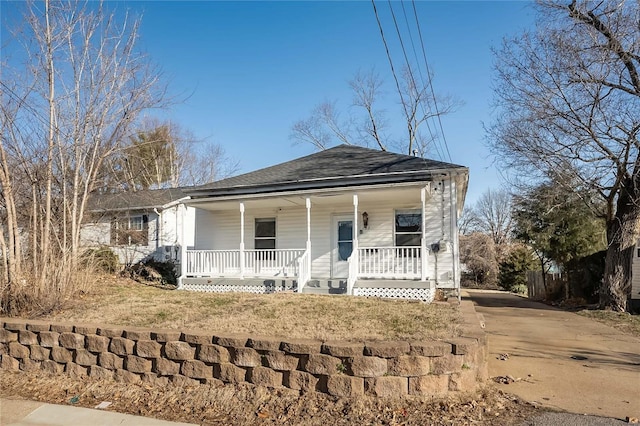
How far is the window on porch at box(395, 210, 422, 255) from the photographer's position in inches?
494

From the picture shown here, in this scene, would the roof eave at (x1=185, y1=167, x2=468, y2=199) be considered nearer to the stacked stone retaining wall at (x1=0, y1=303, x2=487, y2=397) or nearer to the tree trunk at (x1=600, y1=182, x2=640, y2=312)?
the tree trunk at (x1=600, y1=182, x2=640, y2=312)

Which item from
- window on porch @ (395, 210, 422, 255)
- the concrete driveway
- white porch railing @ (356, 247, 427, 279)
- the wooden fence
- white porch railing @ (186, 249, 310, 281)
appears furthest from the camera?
the wooden fence

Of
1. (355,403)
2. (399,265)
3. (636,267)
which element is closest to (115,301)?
(355,403)

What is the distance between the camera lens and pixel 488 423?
3.88 meters

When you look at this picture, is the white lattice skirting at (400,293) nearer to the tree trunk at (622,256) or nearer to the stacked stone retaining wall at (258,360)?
the stacked stone retaining wall at (258,360)

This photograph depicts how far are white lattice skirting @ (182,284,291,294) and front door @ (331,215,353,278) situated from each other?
71.8 inches

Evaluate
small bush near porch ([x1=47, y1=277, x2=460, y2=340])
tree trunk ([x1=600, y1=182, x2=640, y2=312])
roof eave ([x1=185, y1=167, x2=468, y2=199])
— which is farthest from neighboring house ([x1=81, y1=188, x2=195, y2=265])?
tree trunk ([x1=600, y1=182, x2=640, y2=312])

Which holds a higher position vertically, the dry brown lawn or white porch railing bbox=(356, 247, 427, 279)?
white porch railing bbox=(356, 247, 427, 279)

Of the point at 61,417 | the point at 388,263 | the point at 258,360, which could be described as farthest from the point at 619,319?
the point at 61,417

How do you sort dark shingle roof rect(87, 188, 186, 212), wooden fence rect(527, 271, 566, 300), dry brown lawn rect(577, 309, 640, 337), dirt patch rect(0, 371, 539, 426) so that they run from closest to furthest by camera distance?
dirt patch rect(0, 371, 539, 426) → dry brown lawn rect(577, 309, 640, 337) → wooden fence rect(527, 271, 566, 300) → dark shingle roof rect(87, 188, 186, 212)

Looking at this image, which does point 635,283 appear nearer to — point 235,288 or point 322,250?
point 322,250

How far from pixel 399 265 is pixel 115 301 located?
7.04m

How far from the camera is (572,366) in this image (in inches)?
230

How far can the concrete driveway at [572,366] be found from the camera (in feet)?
14.5
